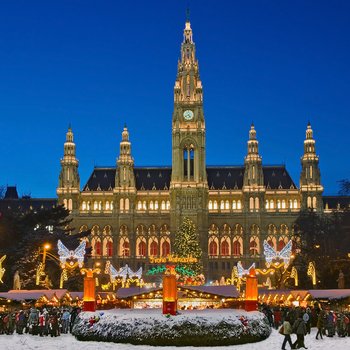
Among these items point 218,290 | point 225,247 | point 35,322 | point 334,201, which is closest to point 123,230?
point 225,247

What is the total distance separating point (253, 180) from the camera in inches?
4749

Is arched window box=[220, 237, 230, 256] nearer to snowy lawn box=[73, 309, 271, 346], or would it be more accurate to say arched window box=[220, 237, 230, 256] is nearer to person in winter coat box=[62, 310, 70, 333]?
person in winter coat box=[62, 310, 70, 333]

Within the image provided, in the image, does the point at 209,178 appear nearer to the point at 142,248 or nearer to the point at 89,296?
the point at 142,248

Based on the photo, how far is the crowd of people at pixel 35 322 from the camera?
36.4 m

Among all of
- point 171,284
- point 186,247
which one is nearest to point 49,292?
point 171,284

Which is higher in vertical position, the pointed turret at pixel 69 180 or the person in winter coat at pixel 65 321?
the pointed turret at pixel 69 180

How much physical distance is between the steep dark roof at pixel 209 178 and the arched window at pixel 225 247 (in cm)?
917

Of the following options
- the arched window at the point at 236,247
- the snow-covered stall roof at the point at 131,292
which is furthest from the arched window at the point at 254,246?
the snow-covered stall roof at the point at 131,292

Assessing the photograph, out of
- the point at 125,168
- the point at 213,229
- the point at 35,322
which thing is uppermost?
the point at 125,168

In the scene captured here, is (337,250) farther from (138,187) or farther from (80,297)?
(138,187)

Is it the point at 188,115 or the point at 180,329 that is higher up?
the point at 188,115

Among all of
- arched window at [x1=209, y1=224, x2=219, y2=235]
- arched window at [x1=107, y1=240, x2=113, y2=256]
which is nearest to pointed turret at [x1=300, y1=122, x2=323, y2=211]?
arched window at [x1=209, y1=224, x2=219, y2=235]

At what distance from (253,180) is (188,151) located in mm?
11721

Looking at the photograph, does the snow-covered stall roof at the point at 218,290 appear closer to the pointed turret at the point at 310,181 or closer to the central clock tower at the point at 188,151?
the central clock tower at the point at 188,151
